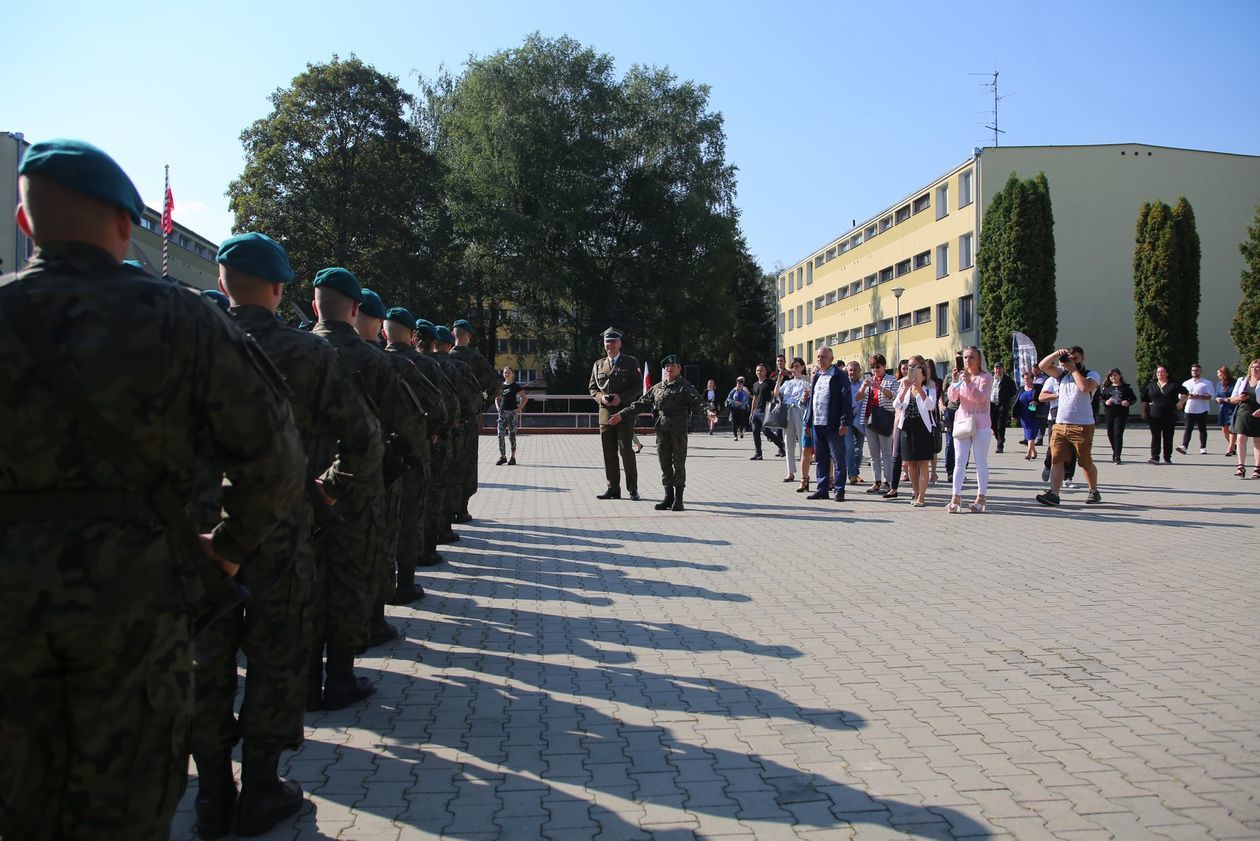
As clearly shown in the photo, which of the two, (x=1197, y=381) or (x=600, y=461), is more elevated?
(x=1197, y=381)

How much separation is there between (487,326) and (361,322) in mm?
47121

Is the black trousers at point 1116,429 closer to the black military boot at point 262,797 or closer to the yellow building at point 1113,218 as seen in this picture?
the black military boot at point 262,797

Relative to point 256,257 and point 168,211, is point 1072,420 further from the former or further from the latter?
point 168,211

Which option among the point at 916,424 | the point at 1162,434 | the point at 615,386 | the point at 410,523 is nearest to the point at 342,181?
the point at 615,386

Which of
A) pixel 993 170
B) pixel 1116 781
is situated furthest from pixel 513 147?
pixel 1116 781

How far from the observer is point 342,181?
139 feet

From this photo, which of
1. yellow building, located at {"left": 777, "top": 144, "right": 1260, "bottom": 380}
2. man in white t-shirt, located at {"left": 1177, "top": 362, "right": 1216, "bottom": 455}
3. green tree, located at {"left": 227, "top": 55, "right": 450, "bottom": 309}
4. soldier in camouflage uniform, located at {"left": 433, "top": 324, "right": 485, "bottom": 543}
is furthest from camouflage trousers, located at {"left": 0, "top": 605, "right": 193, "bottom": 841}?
yellow building, located at {"left": 777, "top": 144, "right": 1260, "bottom": 380}

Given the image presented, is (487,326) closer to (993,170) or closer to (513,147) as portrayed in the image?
(513,147)

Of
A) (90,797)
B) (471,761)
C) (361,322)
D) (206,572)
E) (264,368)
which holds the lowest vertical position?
(471,761)

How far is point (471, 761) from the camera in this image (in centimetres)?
407

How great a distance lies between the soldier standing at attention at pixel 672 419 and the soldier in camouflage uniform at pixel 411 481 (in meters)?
5.29

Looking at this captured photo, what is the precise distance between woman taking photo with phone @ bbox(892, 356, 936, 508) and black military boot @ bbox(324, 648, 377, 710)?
9071 mm

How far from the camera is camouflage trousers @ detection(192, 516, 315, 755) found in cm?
335

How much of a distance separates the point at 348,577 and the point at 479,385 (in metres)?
6.09
